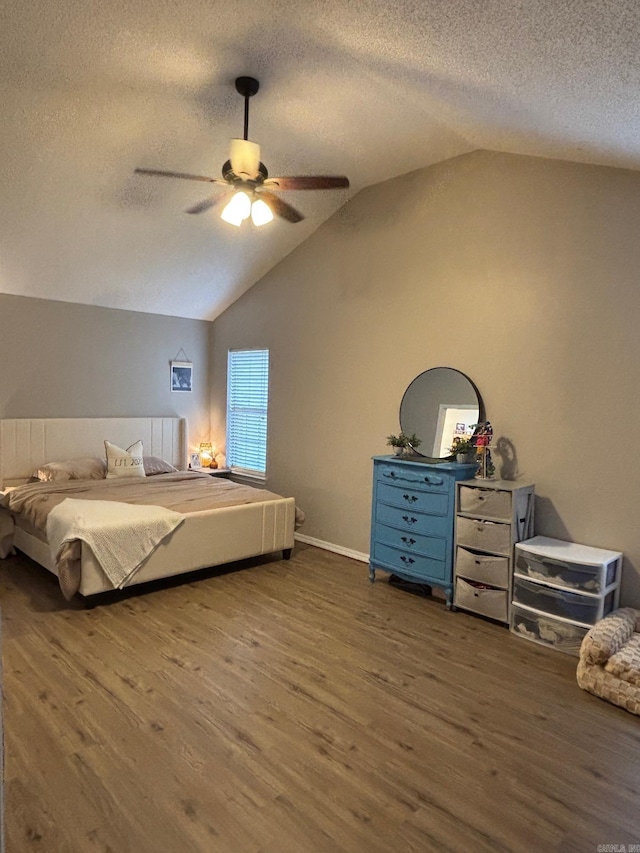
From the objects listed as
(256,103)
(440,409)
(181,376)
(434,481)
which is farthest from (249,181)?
(181,376)

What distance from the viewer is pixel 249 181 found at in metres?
3.03

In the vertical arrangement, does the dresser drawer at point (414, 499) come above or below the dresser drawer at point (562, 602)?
above

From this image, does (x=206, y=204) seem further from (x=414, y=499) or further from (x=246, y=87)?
(x=414, y=499)

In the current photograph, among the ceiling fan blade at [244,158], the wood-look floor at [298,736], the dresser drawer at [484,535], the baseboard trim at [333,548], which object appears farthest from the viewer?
the baseboard trim at [333,548]

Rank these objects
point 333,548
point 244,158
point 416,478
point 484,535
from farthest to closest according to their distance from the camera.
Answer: point 333,548, point 416,478, point 484,535, point 244,158

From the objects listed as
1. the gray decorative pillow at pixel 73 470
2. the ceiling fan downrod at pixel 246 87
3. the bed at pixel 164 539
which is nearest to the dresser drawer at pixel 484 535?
the bed at pixel 164 539

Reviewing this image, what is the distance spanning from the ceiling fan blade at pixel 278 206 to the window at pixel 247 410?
2.38 meters

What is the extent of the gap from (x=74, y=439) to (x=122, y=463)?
1.98 ft

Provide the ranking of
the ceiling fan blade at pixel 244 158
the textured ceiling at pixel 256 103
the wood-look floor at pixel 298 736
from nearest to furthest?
the wood-look floor at pixel 298 736, the textured ceiling at pixel 256 103, the ceiling fan blade at pixel 244 158

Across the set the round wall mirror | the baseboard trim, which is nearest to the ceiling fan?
the round wall mirror

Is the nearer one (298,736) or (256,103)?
(298,736)

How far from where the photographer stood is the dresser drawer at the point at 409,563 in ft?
12.3

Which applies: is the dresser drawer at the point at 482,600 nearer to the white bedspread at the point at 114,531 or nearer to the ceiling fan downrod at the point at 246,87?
the white bedspread at the point at 114,531

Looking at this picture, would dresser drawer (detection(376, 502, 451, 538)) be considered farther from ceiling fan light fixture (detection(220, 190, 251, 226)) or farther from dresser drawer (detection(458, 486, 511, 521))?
ceiling fan light fixture (detection(220, 190, 251, 226))
